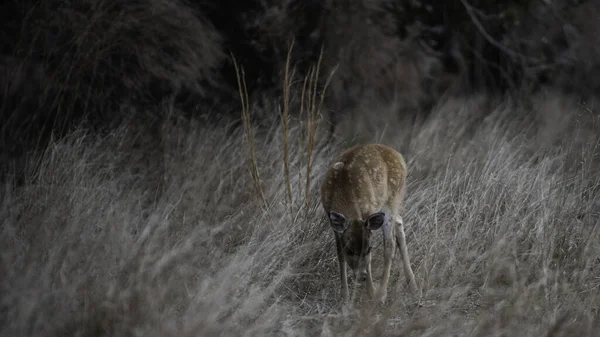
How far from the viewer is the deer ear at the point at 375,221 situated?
5.26m

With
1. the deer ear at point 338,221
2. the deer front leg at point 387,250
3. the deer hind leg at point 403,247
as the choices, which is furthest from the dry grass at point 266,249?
the deer ear at point 338,221

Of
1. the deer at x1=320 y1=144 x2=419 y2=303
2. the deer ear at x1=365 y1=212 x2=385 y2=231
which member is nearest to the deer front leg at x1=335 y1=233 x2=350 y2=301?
the deer at x1=320 y1=144 x2=419 y2=303

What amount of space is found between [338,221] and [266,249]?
19.5 inches

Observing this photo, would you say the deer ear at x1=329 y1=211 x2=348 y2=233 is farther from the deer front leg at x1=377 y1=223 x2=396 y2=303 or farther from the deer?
the deer front leg at x1=377 y1=223 x2=396 y2=303

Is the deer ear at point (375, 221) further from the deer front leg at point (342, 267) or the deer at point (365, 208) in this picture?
the deer front leg at point (342, 267)

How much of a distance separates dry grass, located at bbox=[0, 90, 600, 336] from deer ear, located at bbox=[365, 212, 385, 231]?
0.44 meters

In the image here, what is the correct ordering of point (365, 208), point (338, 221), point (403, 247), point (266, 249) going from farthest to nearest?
point (403, 247), point (365, 208), point (266, 249), point (338, 221)

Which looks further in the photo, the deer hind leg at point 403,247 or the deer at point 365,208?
the deer hind leg at point 403,247

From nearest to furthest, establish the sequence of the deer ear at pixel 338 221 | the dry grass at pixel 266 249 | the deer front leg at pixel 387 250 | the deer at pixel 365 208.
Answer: the dry grass at pixel 266 249 < the deer ear at pixel 338 221 < the deer at pixel 365 208 < the deer front leg at pixel 387 250

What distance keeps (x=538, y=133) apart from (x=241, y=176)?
314 centimetres

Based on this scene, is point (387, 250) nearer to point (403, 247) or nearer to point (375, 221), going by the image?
point (403, 247)

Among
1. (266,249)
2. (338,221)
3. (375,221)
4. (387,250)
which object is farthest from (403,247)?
(266,249)

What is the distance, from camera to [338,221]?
529 centimetres

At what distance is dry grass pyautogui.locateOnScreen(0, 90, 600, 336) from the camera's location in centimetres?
418
